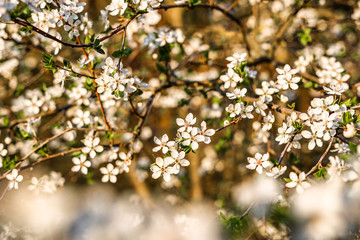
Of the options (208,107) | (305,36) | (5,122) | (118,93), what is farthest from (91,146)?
(305,36)

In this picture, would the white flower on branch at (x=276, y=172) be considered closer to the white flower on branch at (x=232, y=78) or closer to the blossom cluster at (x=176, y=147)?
the blossom cluster at (x=176, y=147)

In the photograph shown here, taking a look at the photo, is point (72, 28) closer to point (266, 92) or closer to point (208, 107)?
point (266, 92)

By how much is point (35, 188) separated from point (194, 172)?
2479 millimetres

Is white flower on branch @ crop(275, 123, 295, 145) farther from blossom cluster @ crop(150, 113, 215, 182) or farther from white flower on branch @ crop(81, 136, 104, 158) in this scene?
white flower on branch @ crop(81, 136, 104, 158)

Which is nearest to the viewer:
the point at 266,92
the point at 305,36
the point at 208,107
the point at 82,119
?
the point at 266,92

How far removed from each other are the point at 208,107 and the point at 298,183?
1.91 metres

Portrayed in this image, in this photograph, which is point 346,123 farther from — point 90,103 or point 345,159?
point 90,103

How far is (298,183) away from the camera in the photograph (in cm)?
164

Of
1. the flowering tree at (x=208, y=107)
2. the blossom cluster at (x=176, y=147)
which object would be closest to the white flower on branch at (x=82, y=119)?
the flowering tree at (x=208, y=107)

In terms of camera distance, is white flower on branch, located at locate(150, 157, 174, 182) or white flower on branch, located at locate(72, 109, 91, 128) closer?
white flower on branch, located at locate(150, 157, 174, 182)

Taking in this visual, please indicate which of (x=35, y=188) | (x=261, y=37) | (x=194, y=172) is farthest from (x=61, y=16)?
(x=194, y=172)

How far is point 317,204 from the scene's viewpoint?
10.3 feet

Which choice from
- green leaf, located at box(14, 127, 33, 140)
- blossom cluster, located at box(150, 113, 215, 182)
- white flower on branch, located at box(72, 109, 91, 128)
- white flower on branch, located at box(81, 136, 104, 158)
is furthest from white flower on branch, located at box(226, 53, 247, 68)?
green leaf, located at box(14, 127, 33, 140)

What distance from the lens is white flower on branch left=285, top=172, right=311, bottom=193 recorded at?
1.61 m
